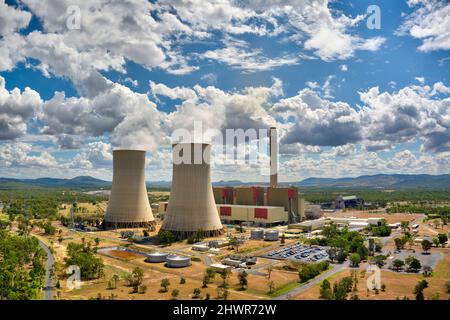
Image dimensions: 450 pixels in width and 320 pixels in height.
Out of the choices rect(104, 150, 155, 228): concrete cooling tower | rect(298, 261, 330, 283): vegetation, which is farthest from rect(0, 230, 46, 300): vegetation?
rect(298, 261, 330, 283): vegetation

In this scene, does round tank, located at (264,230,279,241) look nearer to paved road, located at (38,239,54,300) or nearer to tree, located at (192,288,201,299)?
tree, located at (192,288,201,299)

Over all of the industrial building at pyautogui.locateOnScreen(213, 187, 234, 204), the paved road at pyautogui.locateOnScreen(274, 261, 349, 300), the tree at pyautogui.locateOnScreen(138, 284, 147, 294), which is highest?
the industrial building at pyautogui.locateOnScreen(213, 187, 234, 204)

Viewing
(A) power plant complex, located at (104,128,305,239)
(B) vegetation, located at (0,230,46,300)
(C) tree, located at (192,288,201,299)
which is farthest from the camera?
(A) power plant complex, located at (104,128,305,239)

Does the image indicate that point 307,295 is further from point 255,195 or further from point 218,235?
point 255,195

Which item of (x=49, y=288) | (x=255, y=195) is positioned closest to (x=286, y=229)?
(x=255, y=195)

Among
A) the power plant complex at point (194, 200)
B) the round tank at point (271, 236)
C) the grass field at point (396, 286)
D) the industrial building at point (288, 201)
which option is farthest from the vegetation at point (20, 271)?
the industrial building at point (288, 201)

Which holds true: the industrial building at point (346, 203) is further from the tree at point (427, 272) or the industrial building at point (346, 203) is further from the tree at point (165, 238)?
the tree at point (427, 272)
